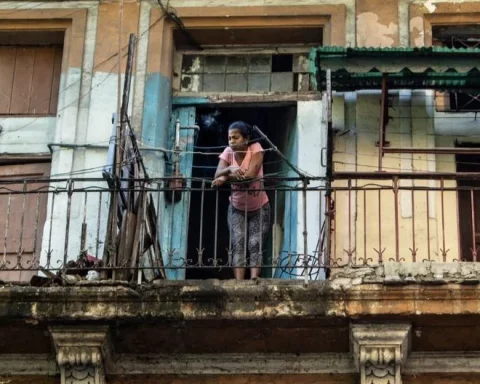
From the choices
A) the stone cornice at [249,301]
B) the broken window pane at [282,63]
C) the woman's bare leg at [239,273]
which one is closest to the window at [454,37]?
the broken window pane at [282,63]

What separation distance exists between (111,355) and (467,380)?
8.27ft

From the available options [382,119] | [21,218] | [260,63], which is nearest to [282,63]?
[260,63]

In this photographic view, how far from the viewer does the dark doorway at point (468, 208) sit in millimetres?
10906

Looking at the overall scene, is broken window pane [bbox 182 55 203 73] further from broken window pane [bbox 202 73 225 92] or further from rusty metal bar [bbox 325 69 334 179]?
rusty metal bar [bbox 325 69 334 179]

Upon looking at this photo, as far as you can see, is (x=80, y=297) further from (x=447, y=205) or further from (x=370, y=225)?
(x=447, y=205)

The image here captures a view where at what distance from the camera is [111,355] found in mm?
9664

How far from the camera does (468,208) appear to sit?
1109 cm

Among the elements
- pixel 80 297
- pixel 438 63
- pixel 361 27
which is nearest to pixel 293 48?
pixel 361 27

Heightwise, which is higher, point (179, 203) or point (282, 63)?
point (282, 63)

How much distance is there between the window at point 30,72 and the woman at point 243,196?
1940 mm

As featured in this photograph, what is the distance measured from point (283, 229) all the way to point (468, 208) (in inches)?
60.6

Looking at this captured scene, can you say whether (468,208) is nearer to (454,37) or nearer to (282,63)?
(454,37)

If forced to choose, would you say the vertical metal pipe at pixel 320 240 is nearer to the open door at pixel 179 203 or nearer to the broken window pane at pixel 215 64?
the open door at pixel 179 203

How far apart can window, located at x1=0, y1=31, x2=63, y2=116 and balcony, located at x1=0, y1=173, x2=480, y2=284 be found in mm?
764
